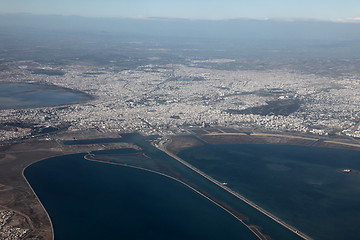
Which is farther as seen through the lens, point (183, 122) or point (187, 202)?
point (183, 122)

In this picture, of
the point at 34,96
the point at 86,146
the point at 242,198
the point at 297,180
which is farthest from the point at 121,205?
the point at 34,96

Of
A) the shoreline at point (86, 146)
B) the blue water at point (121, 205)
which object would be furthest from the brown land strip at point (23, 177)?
the blue water at point (121, 205)

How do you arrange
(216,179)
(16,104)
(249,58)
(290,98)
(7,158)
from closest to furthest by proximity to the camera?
(216,179) → (7,158) → (16,104) → (290,98) → (249,58)

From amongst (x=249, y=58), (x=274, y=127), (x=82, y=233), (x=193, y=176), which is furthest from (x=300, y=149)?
(x=249, y=58)

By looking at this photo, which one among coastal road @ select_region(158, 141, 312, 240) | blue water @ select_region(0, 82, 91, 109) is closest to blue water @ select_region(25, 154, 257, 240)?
coastal road @ select_region(158, 141, 312, 240)

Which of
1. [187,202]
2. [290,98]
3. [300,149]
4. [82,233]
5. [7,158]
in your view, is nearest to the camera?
[82,233]

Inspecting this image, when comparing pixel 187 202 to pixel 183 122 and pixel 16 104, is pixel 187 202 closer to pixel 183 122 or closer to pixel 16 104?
pixel 183 122

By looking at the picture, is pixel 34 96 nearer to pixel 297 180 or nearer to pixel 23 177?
pixel 23 177
